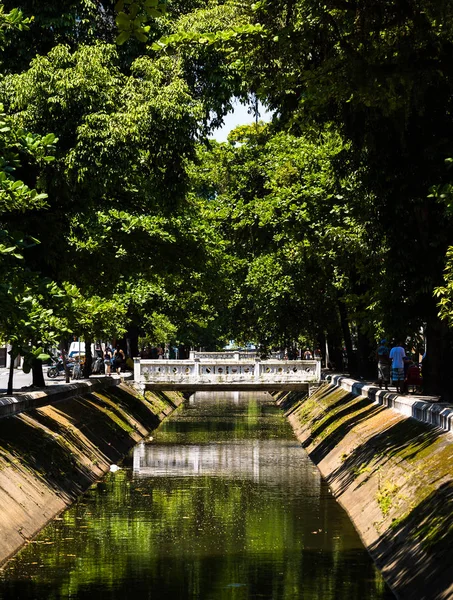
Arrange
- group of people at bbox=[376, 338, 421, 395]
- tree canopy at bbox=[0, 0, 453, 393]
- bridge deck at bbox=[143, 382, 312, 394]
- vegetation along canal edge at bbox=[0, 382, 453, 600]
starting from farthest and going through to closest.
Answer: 1. bridge deck at bbox=[143, 382, 312, 394]
2. group of people at bbox=[376, 338, 421, 395]
3. tree canopy at bbox=[0, 0, 453, 393]
4. vegetation along canal edge at bbox=[0, 382, 453, 600]

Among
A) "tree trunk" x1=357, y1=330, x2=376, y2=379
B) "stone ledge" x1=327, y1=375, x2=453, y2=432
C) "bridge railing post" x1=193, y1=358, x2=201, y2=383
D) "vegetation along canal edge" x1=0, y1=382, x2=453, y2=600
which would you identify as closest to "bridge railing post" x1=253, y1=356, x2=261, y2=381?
"bridge railing post" x1=193, y1=358, x2=201, y2=383

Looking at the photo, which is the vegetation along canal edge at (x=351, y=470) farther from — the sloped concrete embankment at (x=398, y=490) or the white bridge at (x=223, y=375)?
the white bridge at (x=223, y=375)

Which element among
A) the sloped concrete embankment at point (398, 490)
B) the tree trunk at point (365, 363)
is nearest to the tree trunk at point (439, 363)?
the sloped concrete embankment at point (398, 490)

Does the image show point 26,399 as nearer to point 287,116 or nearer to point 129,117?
point 129,117

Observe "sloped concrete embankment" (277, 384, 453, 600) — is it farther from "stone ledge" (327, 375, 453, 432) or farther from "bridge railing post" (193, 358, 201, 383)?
"bridge railing post" (193, 358, 201, 383)

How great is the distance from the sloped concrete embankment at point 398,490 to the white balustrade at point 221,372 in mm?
17399

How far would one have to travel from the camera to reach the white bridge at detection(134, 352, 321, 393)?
176 feet

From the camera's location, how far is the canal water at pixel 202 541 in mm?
16703

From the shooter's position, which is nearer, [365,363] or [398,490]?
[398,490]

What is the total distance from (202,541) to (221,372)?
33.0 m

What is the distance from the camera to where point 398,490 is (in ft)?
68.6

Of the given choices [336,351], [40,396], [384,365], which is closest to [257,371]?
[384,365]

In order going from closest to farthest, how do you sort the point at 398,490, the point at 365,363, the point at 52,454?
1. the point at 398,490
2. the point at 52,454
3. the point at 365,363

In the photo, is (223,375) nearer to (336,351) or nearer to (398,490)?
(336,351)
